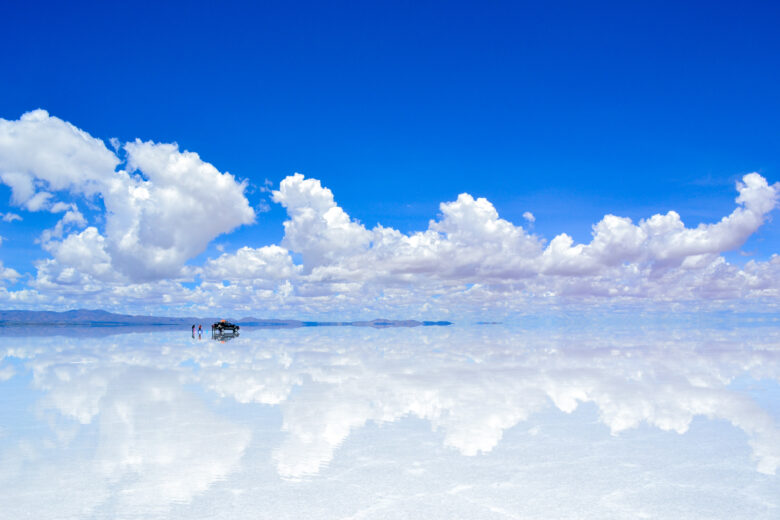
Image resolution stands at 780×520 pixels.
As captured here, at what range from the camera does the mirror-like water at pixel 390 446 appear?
27.3 feet

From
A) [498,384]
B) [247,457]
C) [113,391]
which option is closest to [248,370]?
[113,391]

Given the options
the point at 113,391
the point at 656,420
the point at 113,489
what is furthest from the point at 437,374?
the point at 113,489

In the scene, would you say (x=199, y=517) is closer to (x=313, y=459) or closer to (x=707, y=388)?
(x=313, y=459)

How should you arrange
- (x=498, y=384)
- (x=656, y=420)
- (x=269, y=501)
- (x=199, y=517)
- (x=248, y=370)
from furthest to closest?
(x=248, y=370), (x=498, y=384), (x=656, y=420), (x=269, y=501), (x=199, y=517)

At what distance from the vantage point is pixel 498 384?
20.7 m

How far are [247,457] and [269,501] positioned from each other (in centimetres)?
256

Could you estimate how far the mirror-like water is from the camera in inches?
328

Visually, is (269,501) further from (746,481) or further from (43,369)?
(43,369)

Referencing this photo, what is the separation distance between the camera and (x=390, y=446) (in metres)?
11.6

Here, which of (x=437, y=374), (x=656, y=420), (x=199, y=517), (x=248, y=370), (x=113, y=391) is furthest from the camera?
(x=248, y=370)

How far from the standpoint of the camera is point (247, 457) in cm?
1071

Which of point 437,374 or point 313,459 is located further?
point 437,374

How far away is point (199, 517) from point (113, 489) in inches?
82.5

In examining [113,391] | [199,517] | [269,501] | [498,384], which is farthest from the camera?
[498,384]
